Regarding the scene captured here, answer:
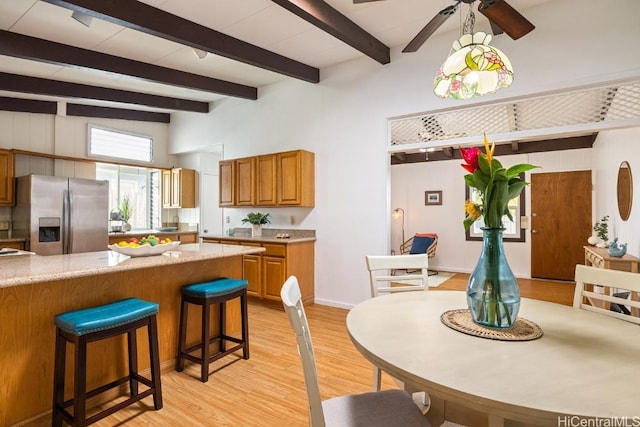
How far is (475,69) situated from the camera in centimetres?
187

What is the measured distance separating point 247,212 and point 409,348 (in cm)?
473

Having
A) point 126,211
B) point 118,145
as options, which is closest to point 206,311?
point 126,211

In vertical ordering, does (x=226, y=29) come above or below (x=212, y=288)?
above

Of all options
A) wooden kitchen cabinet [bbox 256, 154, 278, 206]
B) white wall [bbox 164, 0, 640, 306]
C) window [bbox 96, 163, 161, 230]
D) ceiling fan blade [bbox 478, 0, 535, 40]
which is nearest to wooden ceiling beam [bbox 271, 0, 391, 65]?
white wall [bbox 164, 0, 640, 306]

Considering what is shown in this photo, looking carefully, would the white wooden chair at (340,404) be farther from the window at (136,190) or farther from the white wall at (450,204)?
the white wall at (450,204)

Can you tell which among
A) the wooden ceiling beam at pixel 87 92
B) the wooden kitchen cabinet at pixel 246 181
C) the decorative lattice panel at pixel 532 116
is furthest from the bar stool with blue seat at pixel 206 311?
the wooden ceiling beam at pixel 87 92

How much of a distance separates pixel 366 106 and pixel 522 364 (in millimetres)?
3678

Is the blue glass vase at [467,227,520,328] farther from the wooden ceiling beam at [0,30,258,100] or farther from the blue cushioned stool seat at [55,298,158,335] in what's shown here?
the wooden ceiling beam at [0,30,258,100]

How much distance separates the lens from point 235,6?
3.02 metres

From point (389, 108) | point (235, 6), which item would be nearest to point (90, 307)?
point (235, 6)

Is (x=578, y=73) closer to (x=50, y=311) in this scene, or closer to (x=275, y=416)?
(x=275, y=416)

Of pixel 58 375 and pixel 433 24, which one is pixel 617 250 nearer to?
pixel 433 24

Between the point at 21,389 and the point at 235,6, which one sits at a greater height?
the point at 235,6
